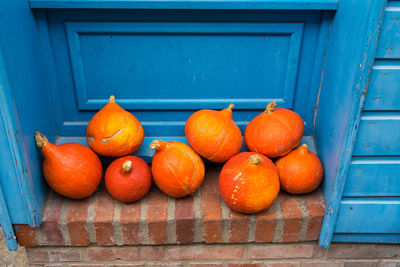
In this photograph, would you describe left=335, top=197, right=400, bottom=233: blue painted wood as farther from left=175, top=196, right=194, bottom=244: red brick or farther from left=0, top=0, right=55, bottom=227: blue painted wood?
left=0, top=0, right=55, bottom=227: blue painted wood

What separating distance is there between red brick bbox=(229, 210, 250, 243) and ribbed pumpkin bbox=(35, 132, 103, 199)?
0.67 meters

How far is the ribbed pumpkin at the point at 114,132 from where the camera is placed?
151cm

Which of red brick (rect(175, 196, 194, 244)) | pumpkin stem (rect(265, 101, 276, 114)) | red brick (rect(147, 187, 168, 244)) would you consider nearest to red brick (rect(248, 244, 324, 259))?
red brick (rect(175, 196, 194, 244))

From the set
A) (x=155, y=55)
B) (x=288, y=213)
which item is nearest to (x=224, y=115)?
(x=155, y=55)

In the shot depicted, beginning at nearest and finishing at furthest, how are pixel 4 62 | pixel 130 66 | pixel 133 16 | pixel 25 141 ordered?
pixel 4 62
pixel 25 141
pixel 133 16
pixel 130 66

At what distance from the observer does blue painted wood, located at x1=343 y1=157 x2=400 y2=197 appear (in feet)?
4.64

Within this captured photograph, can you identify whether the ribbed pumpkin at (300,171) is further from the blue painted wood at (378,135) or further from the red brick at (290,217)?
the blue painted wood at (378,135)

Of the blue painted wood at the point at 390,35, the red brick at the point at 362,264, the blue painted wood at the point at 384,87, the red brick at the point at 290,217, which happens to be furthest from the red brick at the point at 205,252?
the blue painted wood at the point at 390,35

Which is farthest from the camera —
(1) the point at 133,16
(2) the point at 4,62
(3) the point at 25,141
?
(1) the point at 133,16

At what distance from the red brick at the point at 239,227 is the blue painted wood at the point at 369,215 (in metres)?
0.43

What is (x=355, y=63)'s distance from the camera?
1.28 metres

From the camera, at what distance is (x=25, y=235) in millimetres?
1532

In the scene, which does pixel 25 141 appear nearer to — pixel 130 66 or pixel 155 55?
pixel 130 66

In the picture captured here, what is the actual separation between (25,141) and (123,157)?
42cm
